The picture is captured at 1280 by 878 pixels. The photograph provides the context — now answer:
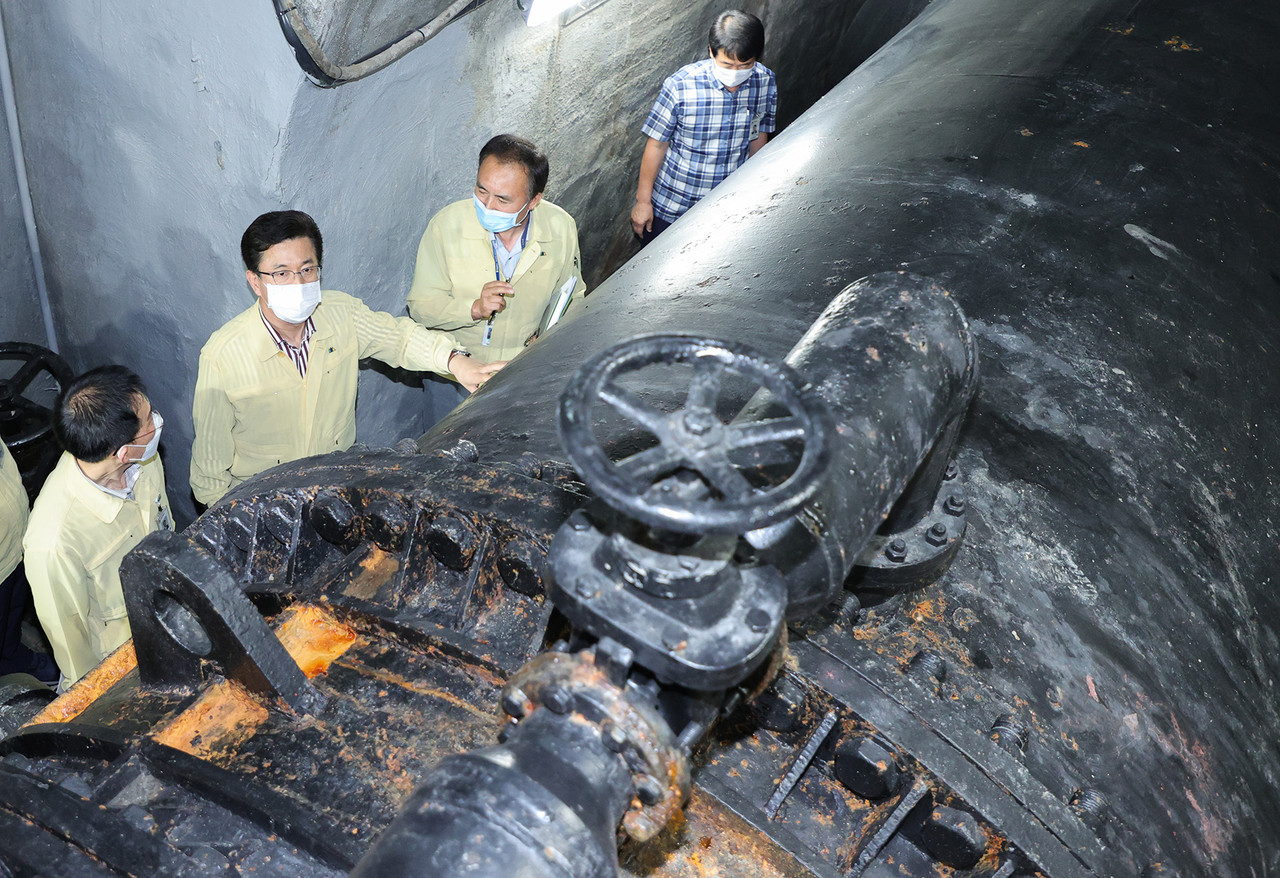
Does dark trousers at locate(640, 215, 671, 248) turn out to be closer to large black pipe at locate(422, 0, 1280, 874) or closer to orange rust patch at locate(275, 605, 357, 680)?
large black pipe at locate(422, 0, 1280, 874)

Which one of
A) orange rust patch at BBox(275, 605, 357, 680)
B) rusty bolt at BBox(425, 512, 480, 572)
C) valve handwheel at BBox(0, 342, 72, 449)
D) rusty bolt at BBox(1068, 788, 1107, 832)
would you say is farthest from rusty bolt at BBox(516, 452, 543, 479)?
A: valve handwheel at BBox(0, 342, 72, 449)

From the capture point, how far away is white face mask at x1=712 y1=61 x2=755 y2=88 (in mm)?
4754

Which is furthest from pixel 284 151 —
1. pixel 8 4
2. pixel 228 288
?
pixel 8 4

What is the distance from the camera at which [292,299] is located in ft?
10.0

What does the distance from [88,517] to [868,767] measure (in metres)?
2.41

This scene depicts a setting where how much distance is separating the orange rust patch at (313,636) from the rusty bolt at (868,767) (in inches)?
29.0

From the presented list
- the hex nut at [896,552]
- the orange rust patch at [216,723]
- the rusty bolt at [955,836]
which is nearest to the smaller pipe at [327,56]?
the orange rust patch at [216,723]

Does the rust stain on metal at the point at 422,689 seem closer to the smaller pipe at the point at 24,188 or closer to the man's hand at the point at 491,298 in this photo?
the man's hand at the point at 491,298

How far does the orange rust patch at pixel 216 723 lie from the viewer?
4.75ft

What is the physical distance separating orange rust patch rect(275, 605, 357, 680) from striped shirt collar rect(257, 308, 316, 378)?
1.72 meters

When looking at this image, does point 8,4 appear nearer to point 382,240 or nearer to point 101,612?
point 382,240

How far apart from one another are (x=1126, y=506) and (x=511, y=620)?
1.07m

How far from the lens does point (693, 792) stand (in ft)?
4.58

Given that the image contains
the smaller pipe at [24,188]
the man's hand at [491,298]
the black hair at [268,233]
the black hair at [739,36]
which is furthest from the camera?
the black hair at [739,36]
